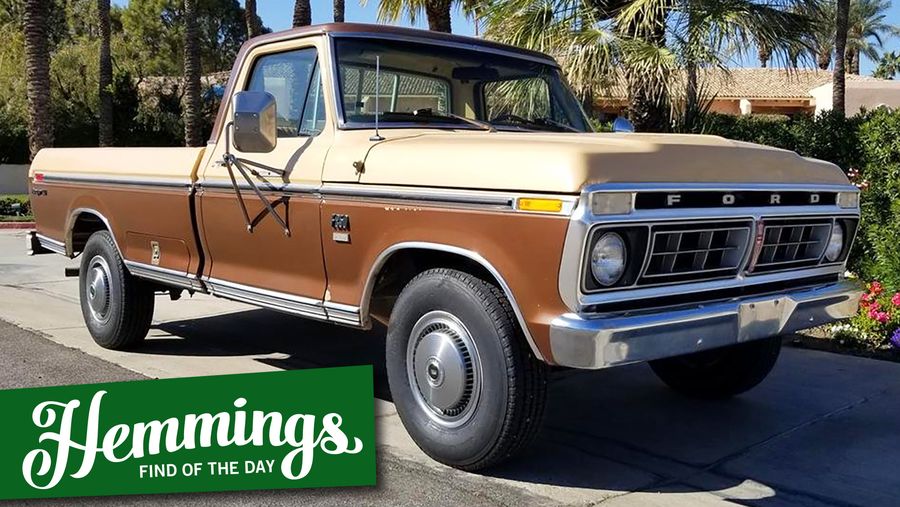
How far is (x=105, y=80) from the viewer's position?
27047 mm

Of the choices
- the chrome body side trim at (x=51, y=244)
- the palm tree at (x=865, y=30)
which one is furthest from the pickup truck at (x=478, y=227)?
the palm tree at (x=865, y=30)

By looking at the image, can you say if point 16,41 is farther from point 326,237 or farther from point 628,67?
point 326,237

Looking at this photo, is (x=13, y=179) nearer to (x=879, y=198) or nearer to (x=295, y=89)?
(x=295, y=89)

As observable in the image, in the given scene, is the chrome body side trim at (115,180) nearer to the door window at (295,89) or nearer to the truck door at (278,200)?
the truck door at (278,200)

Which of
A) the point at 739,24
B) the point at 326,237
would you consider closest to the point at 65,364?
the point at 326,237

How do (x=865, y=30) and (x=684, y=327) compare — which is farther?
(x=865, y=30)

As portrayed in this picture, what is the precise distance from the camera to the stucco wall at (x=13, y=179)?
30.3m

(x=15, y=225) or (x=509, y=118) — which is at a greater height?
(x=509, y=118)

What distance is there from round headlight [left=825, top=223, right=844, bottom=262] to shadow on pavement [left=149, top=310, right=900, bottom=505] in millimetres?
949

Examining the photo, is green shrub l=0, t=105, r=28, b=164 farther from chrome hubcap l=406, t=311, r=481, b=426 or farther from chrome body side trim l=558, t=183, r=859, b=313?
chrome body side trim l=558, t=183, r=859, b=313

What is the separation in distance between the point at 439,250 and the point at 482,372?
22.6 inches

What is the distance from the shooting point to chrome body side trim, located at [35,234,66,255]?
690 centimetres

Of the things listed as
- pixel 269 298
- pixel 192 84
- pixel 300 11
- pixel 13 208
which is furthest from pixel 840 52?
pixel 269 298

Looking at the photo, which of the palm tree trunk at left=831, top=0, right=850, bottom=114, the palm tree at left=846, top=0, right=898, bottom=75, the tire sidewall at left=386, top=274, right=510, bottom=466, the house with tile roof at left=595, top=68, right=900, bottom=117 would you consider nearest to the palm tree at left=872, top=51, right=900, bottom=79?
the palm tree at left=846, top=0, right=898, bottom=75
